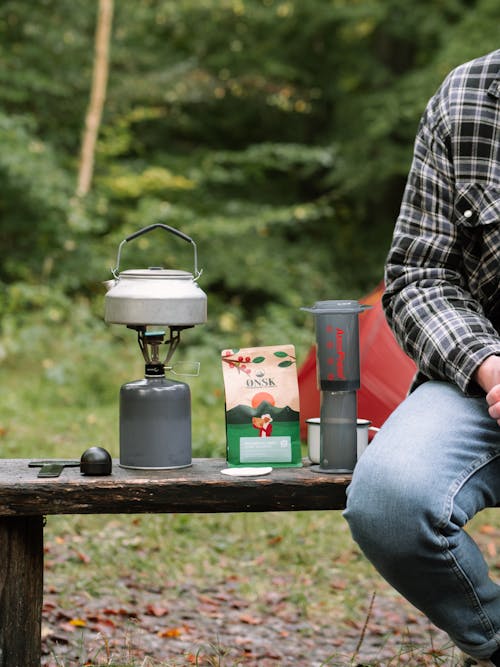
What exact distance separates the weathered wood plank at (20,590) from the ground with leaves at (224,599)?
0.29 meters

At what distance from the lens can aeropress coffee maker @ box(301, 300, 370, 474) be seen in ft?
6.84

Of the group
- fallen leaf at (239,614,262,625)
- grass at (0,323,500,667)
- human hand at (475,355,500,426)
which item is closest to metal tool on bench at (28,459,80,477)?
grass at (0,323,500,667)

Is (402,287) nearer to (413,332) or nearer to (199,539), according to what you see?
(413,332)

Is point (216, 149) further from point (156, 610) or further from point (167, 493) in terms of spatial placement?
point (167, 493)

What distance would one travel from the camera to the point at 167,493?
1.98 metres

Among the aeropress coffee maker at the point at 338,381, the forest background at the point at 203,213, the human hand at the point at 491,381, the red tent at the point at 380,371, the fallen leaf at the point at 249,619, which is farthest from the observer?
the red tent at the point at 380,371

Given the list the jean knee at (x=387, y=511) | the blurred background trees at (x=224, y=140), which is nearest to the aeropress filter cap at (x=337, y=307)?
the jean knee at (x=387, y=511)

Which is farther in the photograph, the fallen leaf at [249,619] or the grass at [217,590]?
the fallen leaf at [249,619]

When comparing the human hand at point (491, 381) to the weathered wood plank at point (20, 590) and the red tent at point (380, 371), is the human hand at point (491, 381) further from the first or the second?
the red tent at point (380, 371)

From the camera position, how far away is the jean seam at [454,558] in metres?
1.72

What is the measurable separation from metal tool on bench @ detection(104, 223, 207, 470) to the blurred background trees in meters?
5.89

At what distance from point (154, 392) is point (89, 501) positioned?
29cm

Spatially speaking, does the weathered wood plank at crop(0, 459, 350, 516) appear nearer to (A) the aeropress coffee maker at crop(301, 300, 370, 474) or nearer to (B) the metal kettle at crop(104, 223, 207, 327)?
(A) the aeropress coffee maker at crop(301, 300, 370, 474)

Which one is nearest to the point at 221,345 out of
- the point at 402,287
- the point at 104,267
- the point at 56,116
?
the point at 104,267
